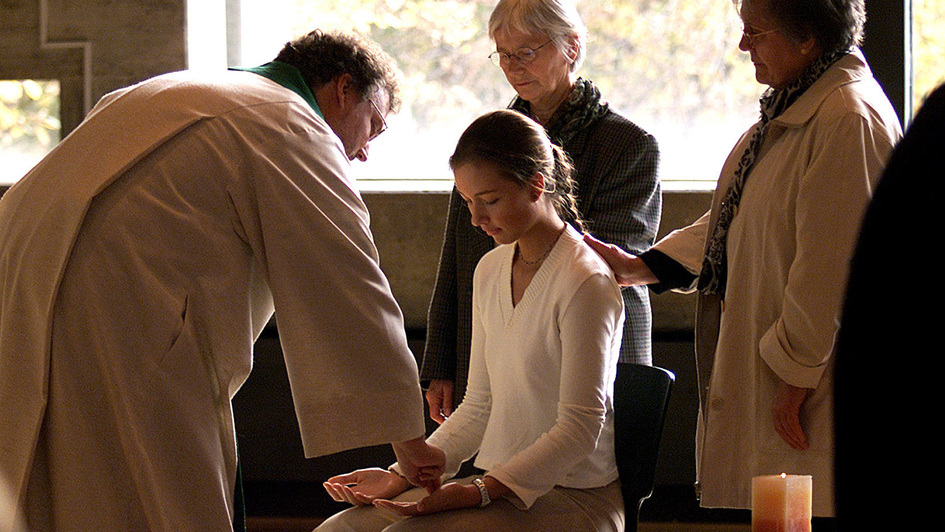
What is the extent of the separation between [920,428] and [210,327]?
1262 mm

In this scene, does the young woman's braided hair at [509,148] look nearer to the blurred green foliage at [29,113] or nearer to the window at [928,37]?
the window at [928,37]

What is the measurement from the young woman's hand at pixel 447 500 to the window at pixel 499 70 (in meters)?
2.58

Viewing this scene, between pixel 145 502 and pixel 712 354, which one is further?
pixel 712 354

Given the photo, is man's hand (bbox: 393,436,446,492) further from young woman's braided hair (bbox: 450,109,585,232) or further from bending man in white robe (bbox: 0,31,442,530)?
young woman's braided hair (bbox: 450,109,585,232)

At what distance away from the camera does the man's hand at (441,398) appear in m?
2.41

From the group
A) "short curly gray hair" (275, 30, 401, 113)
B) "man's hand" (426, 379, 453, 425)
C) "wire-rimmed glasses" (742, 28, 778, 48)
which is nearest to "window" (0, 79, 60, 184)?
"man's hand" (426, 379, 453, 425)

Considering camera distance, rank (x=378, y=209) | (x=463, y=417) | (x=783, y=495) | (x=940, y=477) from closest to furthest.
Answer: (x=940, y=477)
(x=783, y=495)
(x=463, y=417)
(x=378, y=209)

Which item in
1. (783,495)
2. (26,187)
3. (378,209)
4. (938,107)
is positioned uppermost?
(938,107)

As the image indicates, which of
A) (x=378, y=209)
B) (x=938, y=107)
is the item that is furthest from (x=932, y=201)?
(x=378, y=209)

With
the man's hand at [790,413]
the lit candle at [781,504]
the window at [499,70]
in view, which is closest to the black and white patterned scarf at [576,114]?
the man's hand at [790,413]

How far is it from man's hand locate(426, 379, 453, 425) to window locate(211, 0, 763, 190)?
1755mm

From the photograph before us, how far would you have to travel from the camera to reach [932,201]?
0.35 m

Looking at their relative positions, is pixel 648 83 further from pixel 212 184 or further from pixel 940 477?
pixel 940 477

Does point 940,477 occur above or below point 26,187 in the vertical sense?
above
